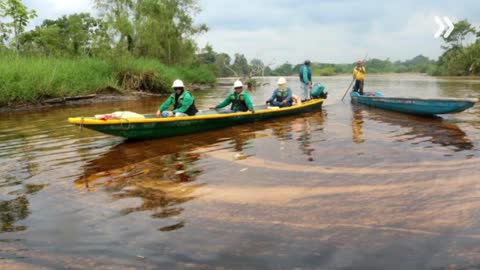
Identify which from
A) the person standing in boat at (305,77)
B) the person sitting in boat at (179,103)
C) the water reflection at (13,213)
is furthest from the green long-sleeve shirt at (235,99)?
the water reflection at (13,213)

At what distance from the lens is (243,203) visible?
14.3ft

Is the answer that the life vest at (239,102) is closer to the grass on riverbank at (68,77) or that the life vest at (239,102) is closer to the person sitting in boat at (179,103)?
the person sitting in boat at (179,103)

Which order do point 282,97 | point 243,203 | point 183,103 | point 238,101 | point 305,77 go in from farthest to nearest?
point 305,77, point 282,97, point 238,101, point 183,103, point 243,203

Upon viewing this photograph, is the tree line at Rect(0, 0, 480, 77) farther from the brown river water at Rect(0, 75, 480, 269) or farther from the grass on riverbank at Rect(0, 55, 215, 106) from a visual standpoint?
the brown river water at Rect(0, 75, 480, 269)

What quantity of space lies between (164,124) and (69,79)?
1071 cm

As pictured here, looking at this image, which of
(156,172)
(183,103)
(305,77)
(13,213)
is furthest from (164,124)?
(305,77)

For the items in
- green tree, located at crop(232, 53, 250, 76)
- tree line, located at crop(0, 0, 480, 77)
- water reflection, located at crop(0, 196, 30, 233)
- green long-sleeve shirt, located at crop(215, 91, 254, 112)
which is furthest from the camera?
green tree, located at crop(232, 53, 250, 76)

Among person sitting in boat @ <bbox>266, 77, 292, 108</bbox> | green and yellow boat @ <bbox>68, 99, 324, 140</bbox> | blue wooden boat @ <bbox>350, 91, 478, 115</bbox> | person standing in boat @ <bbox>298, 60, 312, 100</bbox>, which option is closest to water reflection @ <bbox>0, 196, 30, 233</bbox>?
green and yellow boat @ <bbox>68, 99, 324, 140</bbox>

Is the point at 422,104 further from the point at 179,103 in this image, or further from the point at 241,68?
the point at 241,68

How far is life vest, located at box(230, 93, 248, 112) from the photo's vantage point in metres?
10.0

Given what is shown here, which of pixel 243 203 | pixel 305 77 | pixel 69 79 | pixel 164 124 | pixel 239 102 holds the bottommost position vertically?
pixel 243 203

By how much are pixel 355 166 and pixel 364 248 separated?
105 inches

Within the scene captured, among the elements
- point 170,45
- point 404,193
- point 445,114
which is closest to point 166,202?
point 404,193

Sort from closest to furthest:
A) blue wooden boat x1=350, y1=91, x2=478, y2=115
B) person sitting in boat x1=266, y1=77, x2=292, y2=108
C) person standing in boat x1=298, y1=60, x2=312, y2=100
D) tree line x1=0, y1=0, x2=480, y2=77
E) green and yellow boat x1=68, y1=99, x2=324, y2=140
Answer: green and yellow boat x1=68, y1=99, x2=324, y2=140 < blue wooden boat x1=350, y1=91, x2=478, y2=115 < person sitting in boat x1=266, y1=77, x2=292, y2=108 < person standing in boat x1=298, y1=60, x2=312, y2=100 < tree line x1=0, y1=0, x2=480, y2=77
